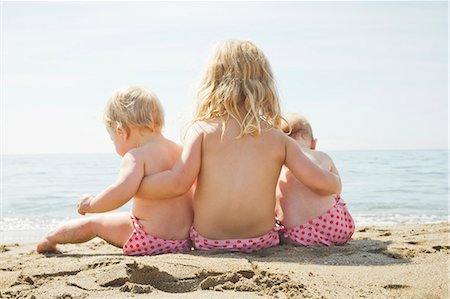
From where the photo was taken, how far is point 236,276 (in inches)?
113

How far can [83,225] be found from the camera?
13.5 feet

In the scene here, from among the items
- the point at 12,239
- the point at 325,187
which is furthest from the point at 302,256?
the point at 12,239

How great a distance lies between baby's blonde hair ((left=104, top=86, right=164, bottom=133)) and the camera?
3.97 meters

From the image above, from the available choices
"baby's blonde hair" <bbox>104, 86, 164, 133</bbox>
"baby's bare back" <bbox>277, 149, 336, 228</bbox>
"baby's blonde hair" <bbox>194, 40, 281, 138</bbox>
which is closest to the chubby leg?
"baby's blonde hair" <bbox>104, 86, 164, 133</bbox>

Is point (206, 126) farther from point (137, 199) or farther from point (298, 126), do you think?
point (298, 126)

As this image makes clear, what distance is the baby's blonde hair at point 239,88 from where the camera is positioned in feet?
12.6

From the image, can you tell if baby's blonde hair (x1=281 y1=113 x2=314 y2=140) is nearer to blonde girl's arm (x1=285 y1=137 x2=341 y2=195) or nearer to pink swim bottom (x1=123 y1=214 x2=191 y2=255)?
blonde girl's arm (x1=285 y1=137 x2=341 y2=195)

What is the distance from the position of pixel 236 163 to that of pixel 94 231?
1.13 m

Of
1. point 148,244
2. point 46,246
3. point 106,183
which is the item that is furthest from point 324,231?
point 106,183

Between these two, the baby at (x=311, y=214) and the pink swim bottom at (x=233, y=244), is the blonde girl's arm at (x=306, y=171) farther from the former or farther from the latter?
the pink swim bottom at (x=233, y=244)

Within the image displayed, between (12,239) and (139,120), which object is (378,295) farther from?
(12,239)

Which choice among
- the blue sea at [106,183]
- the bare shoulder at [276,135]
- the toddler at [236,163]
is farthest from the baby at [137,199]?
the blue sea at [106,183]

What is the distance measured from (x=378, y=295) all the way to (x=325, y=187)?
125cm

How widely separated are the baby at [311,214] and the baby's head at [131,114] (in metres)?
0.92
